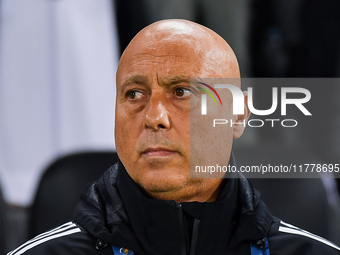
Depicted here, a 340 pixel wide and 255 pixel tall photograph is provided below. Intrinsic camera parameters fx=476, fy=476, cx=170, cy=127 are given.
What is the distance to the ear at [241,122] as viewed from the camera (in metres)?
1.36

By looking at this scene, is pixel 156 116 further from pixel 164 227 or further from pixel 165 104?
pixel 164 227

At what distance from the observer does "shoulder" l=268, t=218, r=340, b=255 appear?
1.34 meters

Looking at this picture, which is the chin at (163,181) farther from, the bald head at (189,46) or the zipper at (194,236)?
the bald head at (189,46)

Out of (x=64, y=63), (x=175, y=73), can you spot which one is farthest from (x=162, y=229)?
(x=64, y=63)

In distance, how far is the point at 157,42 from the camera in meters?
1.25

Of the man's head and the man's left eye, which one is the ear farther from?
the man's left eye

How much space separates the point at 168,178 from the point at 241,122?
0.32 metres

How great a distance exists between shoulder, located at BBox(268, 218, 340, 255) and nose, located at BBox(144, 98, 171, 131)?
47 centimetres

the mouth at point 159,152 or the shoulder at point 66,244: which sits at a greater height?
the mouth at point 159,152

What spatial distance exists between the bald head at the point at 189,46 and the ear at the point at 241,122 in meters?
0.12

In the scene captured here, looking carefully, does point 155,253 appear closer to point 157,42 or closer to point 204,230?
point 204,230

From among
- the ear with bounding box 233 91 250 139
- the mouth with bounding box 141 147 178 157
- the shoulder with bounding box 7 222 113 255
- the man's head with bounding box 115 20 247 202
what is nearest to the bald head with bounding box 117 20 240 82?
the man's head with bounding box 115 20 247 202

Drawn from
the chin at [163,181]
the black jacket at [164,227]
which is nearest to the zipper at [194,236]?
the black jacket at [164,227]

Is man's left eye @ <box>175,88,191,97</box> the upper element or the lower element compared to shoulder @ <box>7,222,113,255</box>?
upper
